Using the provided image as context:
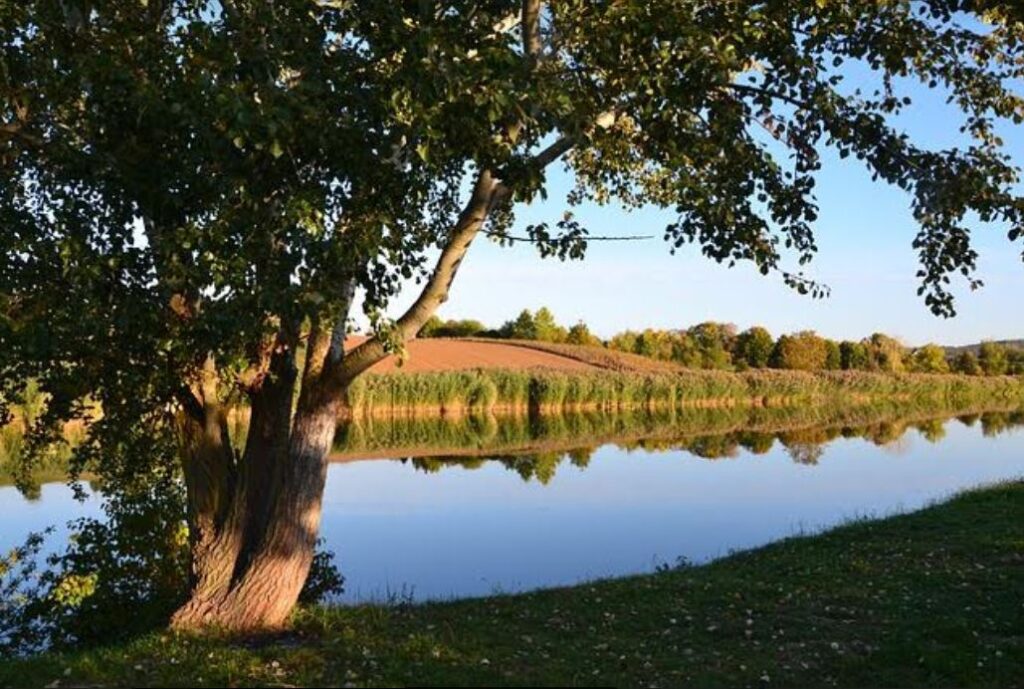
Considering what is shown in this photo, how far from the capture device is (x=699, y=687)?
250 inches

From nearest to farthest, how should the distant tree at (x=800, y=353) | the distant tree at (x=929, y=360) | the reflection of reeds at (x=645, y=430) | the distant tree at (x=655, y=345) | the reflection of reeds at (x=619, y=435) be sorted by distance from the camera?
the reflection of reeds at (x=619, y=435) → the reflection of reeds at (x=645, y=430) → the distant tree at (x=800, y=353) → the distant tree at (x=655, y=345) → the distant tree at (x=929, y=360)

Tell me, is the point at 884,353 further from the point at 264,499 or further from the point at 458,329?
the point at 264,499

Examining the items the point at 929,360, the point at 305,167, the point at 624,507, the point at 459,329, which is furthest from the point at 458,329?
the point at 305,167

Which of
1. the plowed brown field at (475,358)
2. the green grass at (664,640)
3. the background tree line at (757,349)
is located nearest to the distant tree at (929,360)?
the background tree line at (757,349)

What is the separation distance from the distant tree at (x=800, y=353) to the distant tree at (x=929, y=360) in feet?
21.5

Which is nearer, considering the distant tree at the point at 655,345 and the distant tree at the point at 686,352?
the distant tree at the point at 686,352

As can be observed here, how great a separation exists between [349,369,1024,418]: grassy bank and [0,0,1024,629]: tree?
25.5 m

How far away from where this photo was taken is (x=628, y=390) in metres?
41.7

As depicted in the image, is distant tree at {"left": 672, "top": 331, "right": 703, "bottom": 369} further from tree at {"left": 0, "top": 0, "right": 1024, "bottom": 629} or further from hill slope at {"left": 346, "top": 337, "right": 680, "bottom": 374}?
tree at {"left": 0, "top": 0, "right": 1024, "bottom": 629}

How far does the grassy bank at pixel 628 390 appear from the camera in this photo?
35.4m

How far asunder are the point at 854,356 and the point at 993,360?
11022 millimetres

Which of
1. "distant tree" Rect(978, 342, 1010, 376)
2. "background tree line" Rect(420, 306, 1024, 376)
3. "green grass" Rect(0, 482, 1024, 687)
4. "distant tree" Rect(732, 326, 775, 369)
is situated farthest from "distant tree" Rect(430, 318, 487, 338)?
"green grass" Rect(0, 482, 1024, 687)

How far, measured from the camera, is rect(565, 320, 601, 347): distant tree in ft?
199

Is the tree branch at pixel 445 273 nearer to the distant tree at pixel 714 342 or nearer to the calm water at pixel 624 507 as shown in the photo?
the calm water at pixel 624 507
